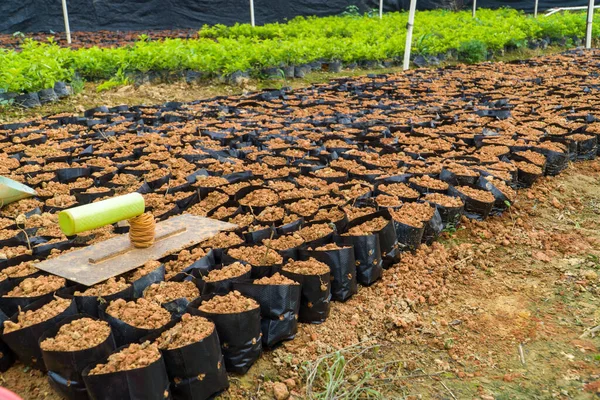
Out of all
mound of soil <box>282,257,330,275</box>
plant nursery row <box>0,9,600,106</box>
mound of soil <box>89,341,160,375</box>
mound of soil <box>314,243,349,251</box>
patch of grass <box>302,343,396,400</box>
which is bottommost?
patch of grass <box>302,343,396,400</box>

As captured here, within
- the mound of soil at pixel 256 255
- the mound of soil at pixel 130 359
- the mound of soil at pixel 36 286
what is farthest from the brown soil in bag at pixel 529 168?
the mound of soil at pixel 36 286

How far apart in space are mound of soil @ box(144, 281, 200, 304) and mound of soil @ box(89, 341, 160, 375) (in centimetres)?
39

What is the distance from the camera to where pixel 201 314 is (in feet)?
7.56

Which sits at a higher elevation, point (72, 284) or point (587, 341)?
point (72, 284)

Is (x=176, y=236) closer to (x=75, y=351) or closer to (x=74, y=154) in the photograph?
(x=75, y=351)

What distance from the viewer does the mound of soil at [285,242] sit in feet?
9.84

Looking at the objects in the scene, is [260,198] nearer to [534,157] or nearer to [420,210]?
[420,210]

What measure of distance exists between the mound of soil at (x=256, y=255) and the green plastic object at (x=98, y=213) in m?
0.59

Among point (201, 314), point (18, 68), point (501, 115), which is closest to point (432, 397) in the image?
point (201, 314)

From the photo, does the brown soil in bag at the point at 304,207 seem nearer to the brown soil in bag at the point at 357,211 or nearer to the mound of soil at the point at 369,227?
the brown soil in bag at the point at 357,211

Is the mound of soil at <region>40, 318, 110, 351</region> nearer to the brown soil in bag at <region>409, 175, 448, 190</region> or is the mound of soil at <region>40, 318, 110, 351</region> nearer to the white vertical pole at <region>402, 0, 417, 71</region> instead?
the brown soil in bag at <region>409, 175, 448, 190</region>

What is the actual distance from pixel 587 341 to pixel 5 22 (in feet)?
64.3

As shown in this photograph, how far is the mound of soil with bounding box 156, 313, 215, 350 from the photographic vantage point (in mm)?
2129

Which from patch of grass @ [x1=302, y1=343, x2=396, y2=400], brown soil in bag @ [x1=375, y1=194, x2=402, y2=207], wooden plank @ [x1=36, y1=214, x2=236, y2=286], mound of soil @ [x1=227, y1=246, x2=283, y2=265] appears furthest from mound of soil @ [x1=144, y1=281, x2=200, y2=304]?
brown soil in bag @ [x1=375, y1=194, x2=402, y2=207]
